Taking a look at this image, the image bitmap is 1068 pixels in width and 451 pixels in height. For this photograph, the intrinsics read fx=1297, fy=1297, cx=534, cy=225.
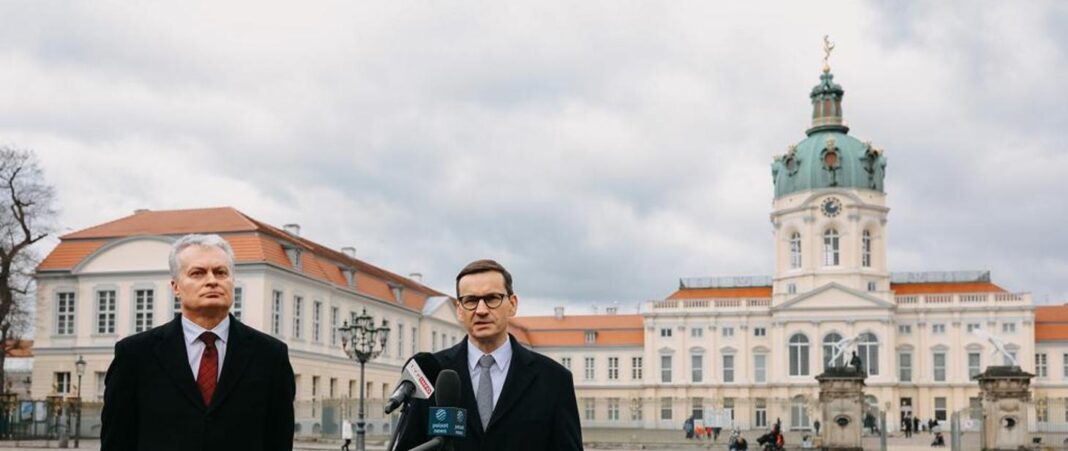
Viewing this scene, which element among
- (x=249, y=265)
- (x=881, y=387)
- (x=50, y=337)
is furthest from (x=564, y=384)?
(x=881, y=387)

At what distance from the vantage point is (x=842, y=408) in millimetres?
33344

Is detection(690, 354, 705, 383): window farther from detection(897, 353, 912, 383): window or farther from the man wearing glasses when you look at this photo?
the man wearing glasses

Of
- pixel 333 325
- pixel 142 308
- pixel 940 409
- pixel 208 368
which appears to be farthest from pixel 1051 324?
pixel 208 368

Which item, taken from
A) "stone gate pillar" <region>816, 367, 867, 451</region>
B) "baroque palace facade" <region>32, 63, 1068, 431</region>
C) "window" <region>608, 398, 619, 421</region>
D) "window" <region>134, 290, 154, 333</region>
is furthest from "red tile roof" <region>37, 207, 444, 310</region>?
"window" <region>608, 398, 619, 421</region>

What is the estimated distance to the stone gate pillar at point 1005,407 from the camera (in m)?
29.1

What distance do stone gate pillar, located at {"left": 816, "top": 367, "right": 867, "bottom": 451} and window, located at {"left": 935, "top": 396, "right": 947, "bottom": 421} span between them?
48376mm

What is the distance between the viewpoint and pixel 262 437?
4.53m

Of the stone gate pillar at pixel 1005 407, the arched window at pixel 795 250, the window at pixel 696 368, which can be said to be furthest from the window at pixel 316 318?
the arched window at pixel 795 250

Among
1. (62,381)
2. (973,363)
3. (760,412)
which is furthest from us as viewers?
(760,412)

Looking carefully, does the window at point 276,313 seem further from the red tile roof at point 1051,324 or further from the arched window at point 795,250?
the red tile roof at point 1051,324

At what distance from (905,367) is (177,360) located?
7975cm

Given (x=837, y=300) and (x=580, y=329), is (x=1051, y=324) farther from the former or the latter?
(x=580, y=329)

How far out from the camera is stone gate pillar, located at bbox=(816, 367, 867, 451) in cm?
3294

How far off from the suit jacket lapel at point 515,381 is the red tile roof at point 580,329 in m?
82.5
